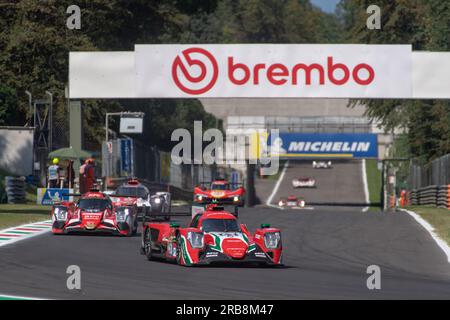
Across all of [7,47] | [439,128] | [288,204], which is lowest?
[288,204]

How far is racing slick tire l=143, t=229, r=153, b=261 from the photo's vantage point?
2047 centimetres

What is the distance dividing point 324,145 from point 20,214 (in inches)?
1750

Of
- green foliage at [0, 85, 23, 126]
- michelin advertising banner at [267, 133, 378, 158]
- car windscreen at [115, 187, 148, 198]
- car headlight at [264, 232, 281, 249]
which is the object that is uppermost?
green foliage at [0, 85, 23, 126]

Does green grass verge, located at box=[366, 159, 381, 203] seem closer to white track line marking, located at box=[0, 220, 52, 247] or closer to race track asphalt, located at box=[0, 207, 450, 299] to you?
white track line marking, located at box=[0, 220, 52, 247]

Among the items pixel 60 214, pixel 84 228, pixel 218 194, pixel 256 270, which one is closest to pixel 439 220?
pixel 84 228

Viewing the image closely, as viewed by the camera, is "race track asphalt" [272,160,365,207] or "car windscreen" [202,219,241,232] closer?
"car windscreen" [202,219,241,232]

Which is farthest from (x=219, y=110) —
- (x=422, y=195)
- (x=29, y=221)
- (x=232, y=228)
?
(x=232, y=228)

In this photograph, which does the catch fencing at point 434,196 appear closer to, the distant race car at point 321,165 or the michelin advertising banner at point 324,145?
the michelin advertising banner at point 324,145

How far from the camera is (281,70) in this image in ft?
114

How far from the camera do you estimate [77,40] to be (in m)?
50.8

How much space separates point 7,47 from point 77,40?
11.1 feet

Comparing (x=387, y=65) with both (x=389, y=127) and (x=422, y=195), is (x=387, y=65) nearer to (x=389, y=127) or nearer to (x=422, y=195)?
(x=422, y=195)

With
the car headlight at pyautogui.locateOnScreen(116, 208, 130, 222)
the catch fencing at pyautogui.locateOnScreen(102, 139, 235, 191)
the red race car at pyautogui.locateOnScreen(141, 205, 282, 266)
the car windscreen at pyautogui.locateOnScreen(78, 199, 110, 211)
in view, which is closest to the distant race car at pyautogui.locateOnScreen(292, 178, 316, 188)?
the catch fencing at pyautogui.locateOnScreen(102, 139, 235, 191)

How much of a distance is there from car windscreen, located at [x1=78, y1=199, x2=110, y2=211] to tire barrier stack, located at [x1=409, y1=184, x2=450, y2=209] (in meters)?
16.8
